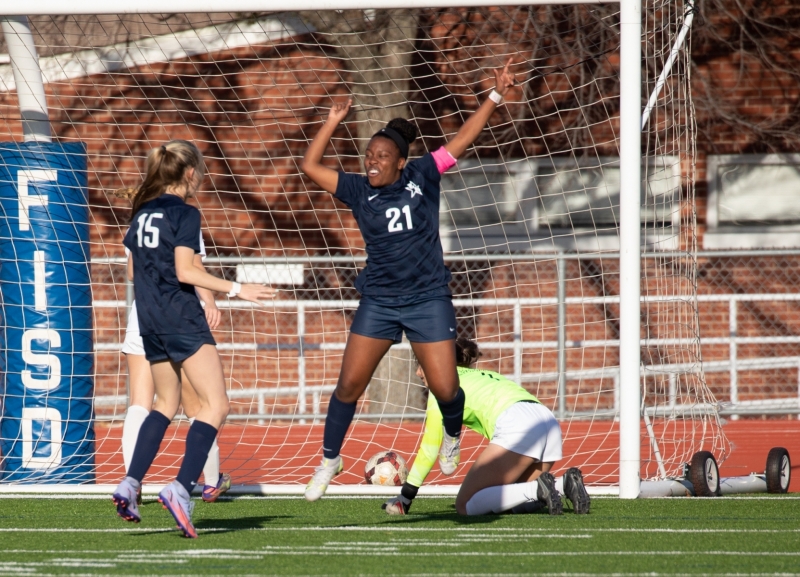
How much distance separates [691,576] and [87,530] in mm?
3103

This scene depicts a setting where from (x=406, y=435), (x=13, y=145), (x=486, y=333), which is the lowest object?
(x=406, y=435)

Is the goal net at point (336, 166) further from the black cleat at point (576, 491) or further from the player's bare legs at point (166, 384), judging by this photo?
the player's bare legs at point (166, 384)

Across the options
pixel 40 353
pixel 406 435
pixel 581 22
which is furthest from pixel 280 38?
pixel 40 353

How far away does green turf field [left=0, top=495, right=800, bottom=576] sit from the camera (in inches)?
175

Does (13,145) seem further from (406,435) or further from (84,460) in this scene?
(406,435)

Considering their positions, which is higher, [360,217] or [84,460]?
[360,217]

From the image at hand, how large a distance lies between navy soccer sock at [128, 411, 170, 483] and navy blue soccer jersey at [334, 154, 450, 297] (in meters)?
1.23

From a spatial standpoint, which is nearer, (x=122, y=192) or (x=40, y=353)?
(x=122, y=192)

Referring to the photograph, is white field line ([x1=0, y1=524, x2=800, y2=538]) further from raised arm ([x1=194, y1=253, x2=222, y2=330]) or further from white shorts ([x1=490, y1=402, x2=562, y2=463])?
raised arm ([x1=194, y1=253, x2=222, y2=330])

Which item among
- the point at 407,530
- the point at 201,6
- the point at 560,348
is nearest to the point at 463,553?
the point at 407,530

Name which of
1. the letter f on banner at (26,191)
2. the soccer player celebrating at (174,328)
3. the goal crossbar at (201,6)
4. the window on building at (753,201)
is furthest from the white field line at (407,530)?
the window on building at (753,201)

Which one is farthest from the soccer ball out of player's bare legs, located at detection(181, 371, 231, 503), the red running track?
player's bare legs, located at detection(181, 371, 231, 503)

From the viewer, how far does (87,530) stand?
5.74 metres

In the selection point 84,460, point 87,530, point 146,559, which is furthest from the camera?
point 84,460
